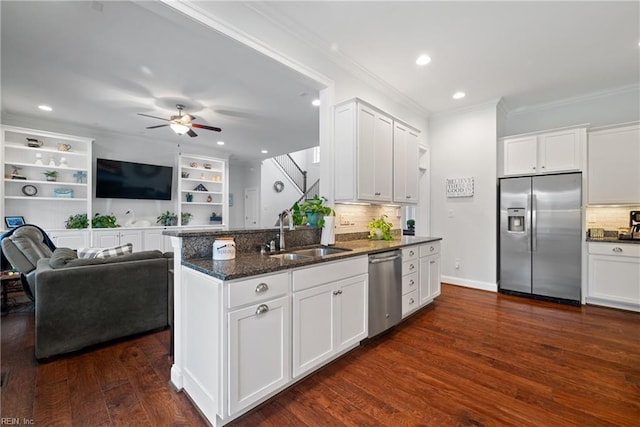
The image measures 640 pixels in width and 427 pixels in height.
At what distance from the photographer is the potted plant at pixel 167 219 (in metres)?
6.82

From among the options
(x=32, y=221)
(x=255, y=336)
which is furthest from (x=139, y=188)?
(x=255, y=336)

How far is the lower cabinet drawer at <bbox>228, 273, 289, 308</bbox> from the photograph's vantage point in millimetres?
1598

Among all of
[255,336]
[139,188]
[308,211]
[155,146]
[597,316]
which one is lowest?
[597,316]

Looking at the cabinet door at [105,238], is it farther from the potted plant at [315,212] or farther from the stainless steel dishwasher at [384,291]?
the stainless steel dishwasher at [384,291]

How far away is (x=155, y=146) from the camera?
689cm

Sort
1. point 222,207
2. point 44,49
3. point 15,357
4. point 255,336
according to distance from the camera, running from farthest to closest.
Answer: point 222,207 < point 44,49 < point 15,357 < point 255,336

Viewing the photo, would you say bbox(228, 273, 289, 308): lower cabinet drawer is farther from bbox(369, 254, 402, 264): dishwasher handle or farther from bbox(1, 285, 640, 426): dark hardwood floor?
bbox(369, 254, 402, 264): dishwasher handle

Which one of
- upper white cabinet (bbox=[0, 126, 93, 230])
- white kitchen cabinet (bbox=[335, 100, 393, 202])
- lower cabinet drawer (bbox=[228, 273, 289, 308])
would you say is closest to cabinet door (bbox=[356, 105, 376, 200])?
white kitchen cabinet (bbox=[335, 100, 393, 202])

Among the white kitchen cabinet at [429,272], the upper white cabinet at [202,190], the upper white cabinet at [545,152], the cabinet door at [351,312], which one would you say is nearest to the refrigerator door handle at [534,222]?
the upper white cabinet at [545,152]

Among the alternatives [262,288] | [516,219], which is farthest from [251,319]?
[516,219]

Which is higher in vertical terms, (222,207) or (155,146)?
(155,146)

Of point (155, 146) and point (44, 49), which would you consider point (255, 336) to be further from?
point (155, 146)

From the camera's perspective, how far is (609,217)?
4.14 meters

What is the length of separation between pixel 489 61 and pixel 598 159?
2.25 meters
